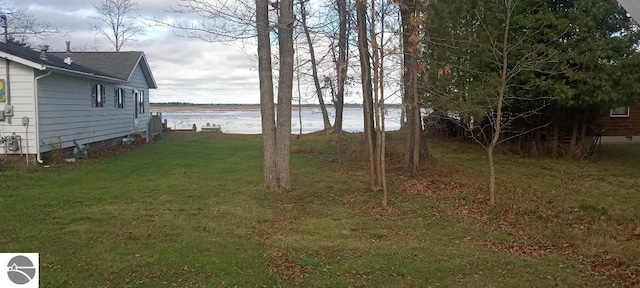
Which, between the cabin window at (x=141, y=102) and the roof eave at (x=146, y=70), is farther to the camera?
the cabin window at (x=141, y=102)

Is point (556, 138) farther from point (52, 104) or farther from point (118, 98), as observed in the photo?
point (118, 98)

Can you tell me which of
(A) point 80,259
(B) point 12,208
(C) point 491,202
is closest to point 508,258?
(C) point 491,202

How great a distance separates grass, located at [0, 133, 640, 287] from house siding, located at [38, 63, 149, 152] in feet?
5.45

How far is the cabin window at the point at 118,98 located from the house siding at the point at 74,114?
6.3 inches

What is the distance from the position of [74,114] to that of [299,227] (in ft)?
35.3

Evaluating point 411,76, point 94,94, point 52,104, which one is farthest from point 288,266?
point 94,94

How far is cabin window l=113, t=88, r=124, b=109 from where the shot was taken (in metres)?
18.6

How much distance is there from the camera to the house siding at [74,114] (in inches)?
502

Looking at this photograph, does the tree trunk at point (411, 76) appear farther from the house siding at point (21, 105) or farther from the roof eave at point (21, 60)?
the house siding at point (21, 105)

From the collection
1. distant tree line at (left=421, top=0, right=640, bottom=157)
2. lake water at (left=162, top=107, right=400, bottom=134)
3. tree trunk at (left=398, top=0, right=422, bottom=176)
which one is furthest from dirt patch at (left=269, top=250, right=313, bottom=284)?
distant tree line at (left=421, top=0, right=640, bottom=157)

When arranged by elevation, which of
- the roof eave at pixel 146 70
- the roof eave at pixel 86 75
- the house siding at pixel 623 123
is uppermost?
the roof eave at pixel 146 70

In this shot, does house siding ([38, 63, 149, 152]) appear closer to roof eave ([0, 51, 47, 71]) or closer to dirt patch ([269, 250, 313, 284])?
roof eave ([0, 51, 47, 71])

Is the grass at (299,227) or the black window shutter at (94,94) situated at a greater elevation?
the black window shutter at (94,94)

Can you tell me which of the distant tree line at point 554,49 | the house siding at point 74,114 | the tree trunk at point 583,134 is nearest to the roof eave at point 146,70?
the house siding at point 74,114
